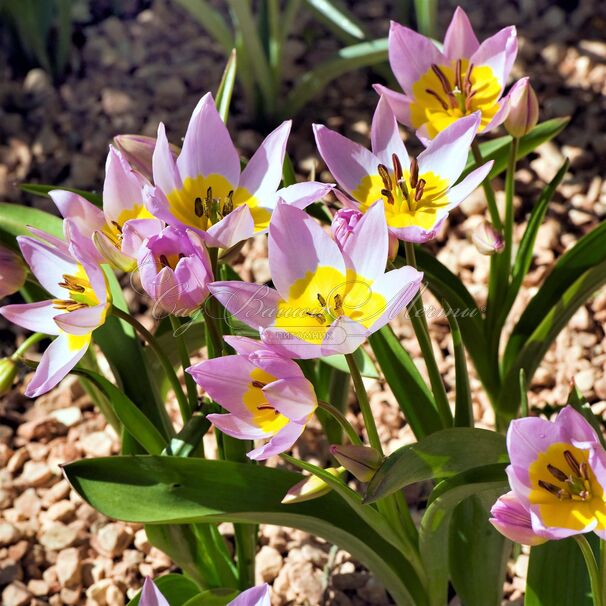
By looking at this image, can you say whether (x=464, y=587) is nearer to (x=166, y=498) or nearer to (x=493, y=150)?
(x=166, y=498)

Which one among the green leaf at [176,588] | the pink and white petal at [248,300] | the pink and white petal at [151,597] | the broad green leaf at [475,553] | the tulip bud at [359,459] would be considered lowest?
the green leaf at [176,588]

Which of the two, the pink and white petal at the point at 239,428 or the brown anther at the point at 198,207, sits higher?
the brown anther at the point at 198,207

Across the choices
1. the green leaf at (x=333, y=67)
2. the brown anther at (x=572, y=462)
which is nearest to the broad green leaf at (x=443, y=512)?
the brown anther at (x=572, y=462)

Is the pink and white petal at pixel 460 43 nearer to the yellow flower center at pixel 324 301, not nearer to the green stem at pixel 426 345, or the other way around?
the green stem at pixel 426 345

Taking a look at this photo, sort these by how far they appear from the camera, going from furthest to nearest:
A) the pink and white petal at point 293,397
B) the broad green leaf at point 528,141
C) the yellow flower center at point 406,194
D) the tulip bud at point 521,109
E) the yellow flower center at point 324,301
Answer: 1. the broad green leaf at point 528,141
2. the tulip bud at point 521,109
3. the yellow flower center at point 406,194
4. the yellow flower center at point 324,301
5. the pink and white petal at point 293,397

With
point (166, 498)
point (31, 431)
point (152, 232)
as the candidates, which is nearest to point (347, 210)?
point (152, 232)

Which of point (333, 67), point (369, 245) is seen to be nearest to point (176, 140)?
Answer: point (333, 67)
